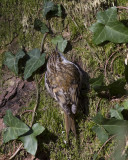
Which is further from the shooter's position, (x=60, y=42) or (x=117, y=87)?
(x=60, y=42)

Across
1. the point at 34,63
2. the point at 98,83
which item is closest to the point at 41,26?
the point at 34,63

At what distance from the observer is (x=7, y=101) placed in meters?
2.35

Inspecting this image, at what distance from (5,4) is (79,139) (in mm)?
1628

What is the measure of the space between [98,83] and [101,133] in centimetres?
47

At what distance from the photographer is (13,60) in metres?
2.32

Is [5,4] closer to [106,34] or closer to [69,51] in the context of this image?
[69,51]

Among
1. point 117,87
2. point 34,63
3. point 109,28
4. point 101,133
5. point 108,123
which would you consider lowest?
point 101,133

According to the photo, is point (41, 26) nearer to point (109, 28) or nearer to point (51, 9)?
point (51, 9)

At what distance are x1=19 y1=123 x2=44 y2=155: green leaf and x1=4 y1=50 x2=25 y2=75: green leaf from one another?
0.61 meters

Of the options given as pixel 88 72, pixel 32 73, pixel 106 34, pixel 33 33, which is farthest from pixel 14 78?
pixel 106 34

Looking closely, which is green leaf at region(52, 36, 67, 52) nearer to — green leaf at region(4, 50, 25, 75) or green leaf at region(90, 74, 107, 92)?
green leaf at region(4, 50, 25, 75)

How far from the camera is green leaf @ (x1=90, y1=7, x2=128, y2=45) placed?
2.17 metres

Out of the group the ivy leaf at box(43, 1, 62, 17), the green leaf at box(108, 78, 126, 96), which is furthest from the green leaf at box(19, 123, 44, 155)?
the ivy leaf at box(43, 1, 62, 17)

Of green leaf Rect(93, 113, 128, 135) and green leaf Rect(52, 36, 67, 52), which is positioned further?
green leaf Rect(52, 36, 67, 52)
